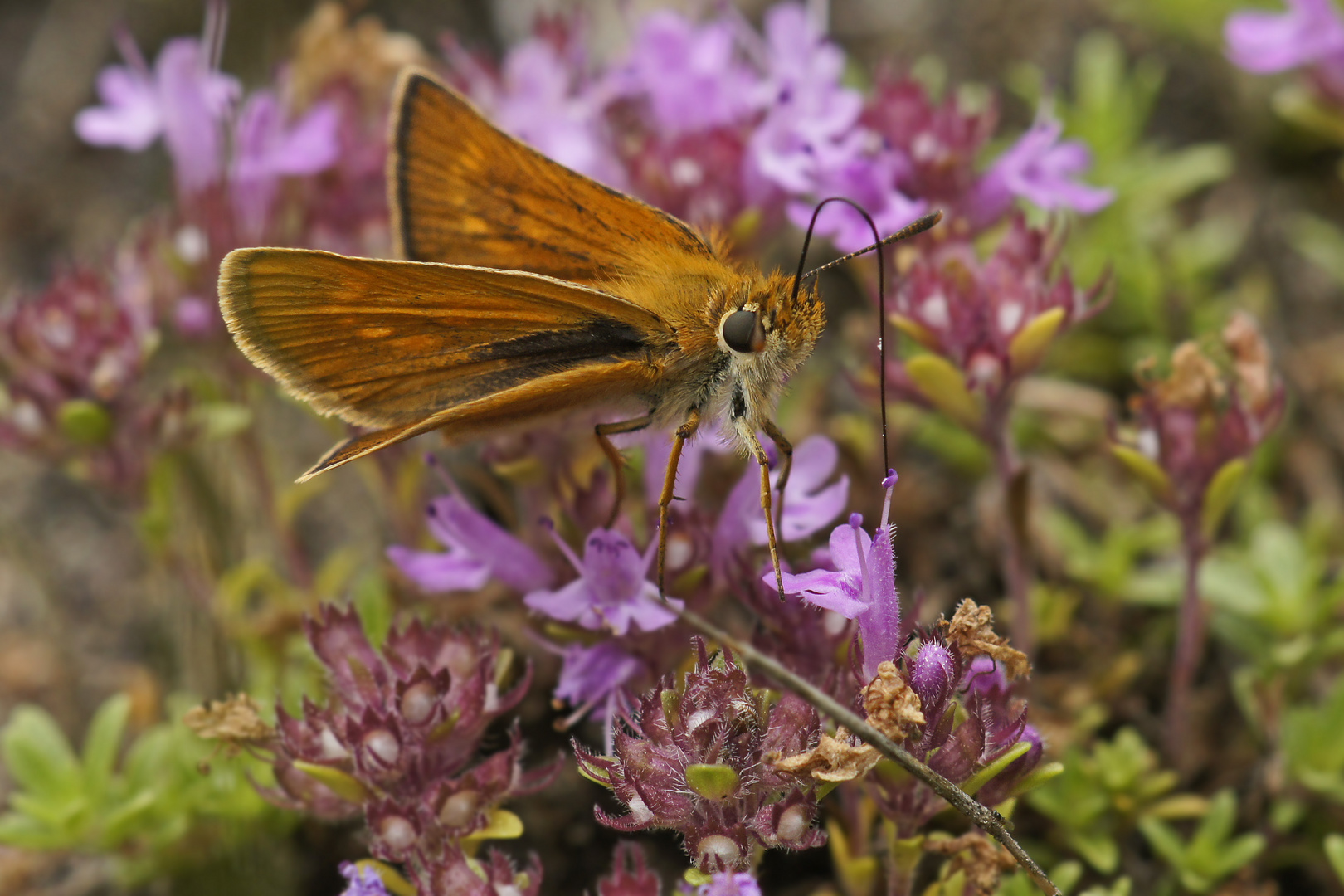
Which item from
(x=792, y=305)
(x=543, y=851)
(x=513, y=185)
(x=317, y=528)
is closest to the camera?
(x=792, y=305)

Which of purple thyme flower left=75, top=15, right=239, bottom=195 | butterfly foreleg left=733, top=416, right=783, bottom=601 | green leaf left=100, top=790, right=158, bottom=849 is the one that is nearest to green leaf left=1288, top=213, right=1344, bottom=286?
butterfly foreleg left=733, top=416, right=783, bottom=601

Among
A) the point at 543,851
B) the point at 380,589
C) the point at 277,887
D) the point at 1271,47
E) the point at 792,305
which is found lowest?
the point at 277,887

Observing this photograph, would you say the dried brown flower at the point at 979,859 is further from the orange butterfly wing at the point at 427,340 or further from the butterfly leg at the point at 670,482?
the orange butterfly wing at the point at 427,340

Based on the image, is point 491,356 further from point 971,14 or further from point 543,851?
point 971,14

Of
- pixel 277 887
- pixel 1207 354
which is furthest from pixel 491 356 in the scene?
pixel 1207 354

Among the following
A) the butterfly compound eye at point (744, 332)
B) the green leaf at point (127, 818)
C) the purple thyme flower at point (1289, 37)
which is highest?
the purple thyme flower at point (1289, 37)

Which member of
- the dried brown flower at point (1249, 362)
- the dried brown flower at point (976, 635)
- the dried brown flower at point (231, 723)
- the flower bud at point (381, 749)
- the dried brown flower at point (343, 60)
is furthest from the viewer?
the dried brown flower at point (343, 60)

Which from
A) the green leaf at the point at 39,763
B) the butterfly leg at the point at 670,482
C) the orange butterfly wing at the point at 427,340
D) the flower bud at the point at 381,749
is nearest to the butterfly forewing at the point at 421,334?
the orange butterfly wing at the point at 427,340
